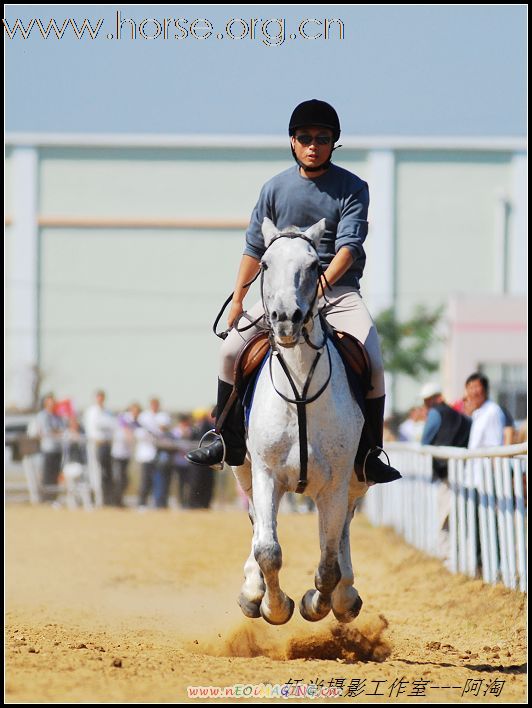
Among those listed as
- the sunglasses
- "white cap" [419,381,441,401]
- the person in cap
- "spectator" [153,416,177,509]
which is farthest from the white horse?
"spectator" [153,416,177,509]

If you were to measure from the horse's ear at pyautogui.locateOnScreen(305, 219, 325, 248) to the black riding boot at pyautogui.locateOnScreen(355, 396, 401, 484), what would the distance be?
1486mm

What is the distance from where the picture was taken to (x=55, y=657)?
29.8ft

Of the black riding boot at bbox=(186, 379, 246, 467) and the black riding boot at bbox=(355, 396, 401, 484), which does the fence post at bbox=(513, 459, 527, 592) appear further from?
the black riding boot at bbox=(186, 379, 246, 467)

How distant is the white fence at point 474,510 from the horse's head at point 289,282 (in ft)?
14.8

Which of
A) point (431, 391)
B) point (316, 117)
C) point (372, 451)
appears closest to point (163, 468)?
point (431, 391)

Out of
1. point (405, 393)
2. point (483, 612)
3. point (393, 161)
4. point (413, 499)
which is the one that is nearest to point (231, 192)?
point (393, 161)

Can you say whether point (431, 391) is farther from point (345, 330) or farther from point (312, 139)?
point (312, 139)

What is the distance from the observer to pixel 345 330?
1006cm

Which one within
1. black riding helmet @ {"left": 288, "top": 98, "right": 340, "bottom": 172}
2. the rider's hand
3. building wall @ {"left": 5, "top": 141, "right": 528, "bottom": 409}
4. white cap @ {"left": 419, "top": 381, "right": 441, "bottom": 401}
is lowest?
white cap @ {"left": 419, "top": 381, "right": 441, "bottom": 401}

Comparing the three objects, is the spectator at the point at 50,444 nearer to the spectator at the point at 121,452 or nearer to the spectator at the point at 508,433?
the spectator at the point at 121,452

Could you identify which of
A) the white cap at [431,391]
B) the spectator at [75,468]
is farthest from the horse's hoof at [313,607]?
the spectator at [75,468]

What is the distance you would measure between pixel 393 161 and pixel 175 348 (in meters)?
12.4

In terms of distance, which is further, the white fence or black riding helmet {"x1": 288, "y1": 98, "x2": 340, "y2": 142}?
the white fence

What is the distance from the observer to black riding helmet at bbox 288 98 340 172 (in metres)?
9.84
